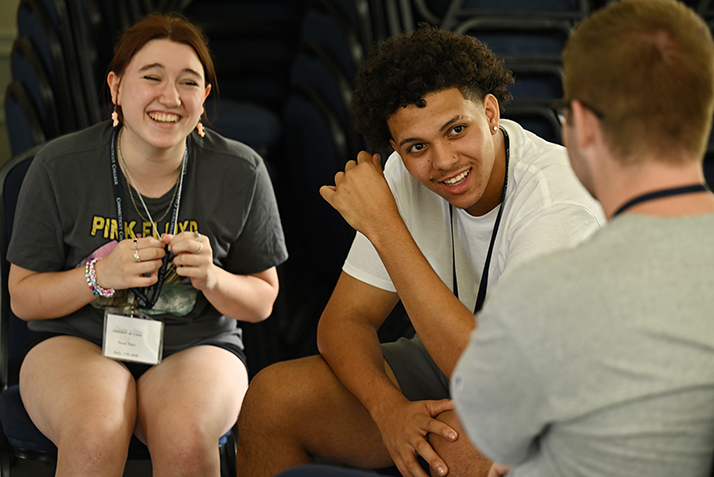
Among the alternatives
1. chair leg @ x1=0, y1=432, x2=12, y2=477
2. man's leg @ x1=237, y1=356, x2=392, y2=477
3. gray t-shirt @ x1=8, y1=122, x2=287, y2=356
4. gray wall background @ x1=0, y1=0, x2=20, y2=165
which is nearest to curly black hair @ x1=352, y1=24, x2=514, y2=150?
gray t-shirt @ x1=8, y1=122, x2=287, y2=356

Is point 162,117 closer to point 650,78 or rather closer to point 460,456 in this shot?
point 460,456

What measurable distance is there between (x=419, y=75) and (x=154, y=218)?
2.31 ft

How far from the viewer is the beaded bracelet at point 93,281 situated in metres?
1.56

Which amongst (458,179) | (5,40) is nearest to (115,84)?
(458,179)

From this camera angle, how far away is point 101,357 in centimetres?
157

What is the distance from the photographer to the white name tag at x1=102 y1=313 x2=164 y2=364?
1.58 metres

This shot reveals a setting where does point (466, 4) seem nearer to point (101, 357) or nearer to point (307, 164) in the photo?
point (307, 164)

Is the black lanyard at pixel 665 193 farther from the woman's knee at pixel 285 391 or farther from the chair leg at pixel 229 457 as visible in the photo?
the chair leg at pixel 229 457

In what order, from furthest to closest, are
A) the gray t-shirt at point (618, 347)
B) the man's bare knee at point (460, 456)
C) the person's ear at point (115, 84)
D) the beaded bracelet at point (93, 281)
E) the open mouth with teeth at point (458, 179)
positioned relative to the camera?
the person's ear at point (115, 84) → the beaded bracelet at point (93, 281) → the open mouth with teeth at point (458, 179) → the man's bare knee at point (460, 456) → the gray t-shirt at point (618, 347)

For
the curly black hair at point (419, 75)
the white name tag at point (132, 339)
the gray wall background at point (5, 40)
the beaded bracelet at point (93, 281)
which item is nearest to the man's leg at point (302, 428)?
the white name tag at point (132, 339)

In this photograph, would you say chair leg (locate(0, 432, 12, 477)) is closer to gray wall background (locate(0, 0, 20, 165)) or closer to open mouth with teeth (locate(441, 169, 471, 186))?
open mouth with teeth (locate(441, 169, 471, 186))

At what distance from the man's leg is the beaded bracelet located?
0.40 metres

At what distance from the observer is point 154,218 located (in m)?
1.67

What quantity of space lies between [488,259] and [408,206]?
0.24m
